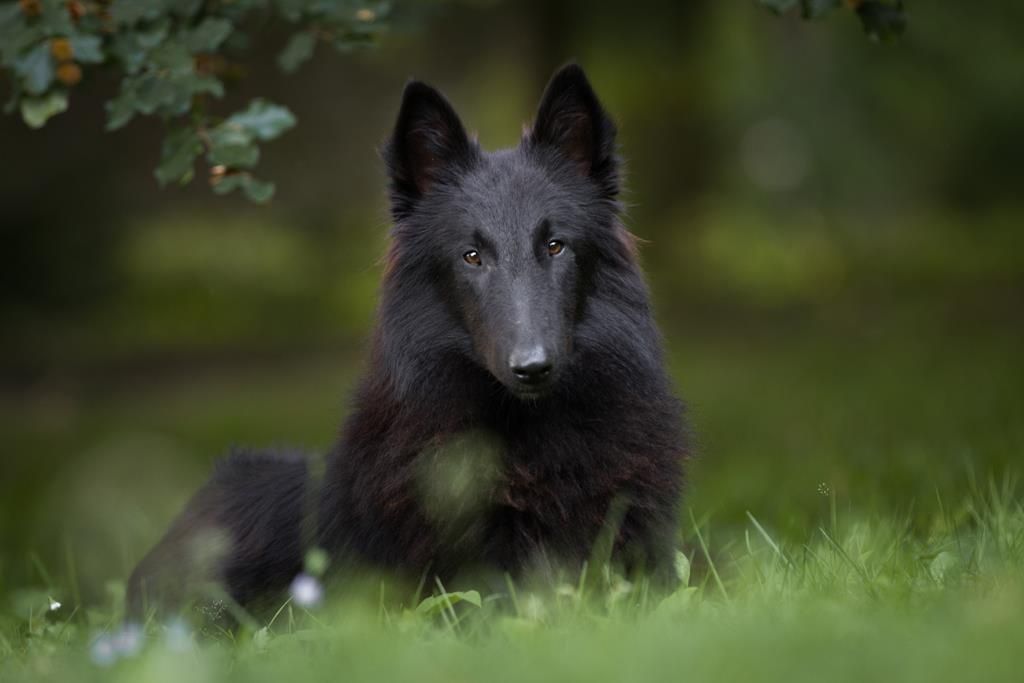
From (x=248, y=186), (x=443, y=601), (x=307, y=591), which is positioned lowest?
(x=443, y=601)

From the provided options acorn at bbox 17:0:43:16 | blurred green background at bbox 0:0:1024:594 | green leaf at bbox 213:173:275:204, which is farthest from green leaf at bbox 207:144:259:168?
blurred green background at bbox 0:0:1024:594

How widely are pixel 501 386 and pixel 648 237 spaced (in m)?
10.2

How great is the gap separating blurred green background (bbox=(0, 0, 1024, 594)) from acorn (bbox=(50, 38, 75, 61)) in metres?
3.71

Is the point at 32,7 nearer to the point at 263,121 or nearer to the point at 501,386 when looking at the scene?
the point at 263,121

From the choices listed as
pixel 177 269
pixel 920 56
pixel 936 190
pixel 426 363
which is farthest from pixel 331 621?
pixel 936 190

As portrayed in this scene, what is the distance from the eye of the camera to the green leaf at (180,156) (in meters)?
4.61

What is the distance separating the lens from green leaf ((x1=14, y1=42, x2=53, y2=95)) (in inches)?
177

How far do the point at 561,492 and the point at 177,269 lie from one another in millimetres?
12887

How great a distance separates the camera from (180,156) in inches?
183

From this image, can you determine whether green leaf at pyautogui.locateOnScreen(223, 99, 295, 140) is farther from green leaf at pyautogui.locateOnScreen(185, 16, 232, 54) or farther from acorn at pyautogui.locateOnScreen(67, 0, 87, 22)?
acorn at pyautogui.locateOnScreen(67, 0, 87, 22)

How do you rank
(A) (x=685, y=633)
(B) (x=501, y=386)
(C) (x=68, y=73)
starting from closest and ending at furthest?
(A) (x=685, y=633) < (B) (x=501, y=386) < (C) (x=68, y=73)

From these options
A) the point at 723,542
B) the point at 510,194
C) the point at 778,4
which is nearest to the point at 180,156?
the point at 510,194

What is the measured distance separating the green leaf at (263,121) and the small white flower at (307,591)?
1.63m

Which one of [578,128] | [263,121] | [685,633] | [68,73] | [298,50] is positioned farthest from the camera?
[298,50]
